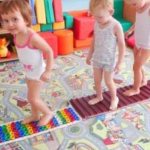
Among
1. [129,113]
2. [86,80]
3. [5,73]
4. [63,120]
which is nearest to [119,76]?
[86,80]

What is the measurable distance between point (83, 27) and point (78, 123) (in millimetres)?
1112

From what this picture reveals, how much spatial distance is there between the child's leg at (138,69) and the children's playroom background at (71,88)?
4.9 inches

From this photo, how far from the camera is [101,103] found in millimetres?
1679

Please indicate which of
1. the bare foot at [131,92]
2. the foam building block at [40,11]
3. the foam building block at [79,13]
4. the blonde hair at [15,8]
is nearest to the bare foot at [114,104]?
the bare foot at [131,92]

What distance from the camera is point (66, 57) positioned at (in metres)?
2.33

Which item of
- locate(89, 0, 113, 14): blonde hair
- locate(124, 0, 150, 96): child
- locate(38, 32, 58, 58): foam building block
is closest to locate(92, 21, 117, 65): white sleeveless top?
locate(89, 0, 113, 14): blonde hair

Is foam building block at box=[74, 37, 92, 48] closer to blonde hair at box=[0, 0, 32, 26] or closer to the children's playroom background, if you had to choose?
the children's playroom background

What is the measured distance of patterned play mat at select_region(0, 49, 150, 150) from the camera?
1.37 meters

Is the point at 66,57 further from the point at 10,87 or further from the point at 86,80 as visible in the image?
the point at 10,87

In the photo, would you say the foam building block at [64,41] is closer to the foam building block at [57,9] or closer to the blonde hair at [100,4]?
the foam building block at [57,9]

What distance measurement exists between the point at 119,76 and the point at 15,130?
0.88m

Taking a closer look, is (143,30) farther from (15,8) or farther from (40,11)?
(40,11)

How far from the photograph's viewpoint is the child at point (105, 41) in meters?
1.35

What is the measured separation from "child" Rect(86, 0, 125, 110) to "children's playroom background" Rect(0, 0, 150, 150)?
7.3 inches
